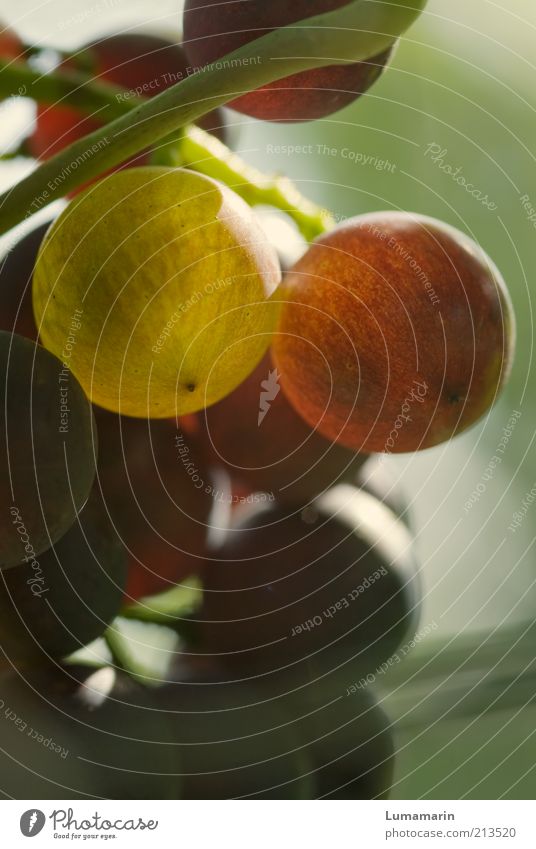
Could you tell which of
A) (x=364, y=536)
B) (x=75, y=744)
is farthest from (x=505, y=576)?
(x=75, y=744)

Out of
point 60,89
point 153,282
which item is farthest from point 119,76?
point 153,282

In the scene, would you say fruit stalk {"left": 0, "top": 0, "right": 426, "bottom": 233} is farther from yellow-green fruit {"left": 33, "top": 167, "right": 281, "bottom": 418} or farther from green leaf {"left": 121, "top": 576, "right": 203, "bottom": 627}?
green leaf {"left": 121, "top": 576, "right": 203, "bottom": 627}

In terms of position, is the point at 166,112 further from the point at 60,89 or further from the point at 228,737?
the point at 228,737

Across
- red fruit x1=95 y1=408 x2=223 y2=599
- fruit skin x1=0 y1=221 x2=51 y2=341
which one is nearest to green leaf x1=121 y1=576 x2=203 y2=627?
red fruit x1=95 y1=408 x2=223 y2=599

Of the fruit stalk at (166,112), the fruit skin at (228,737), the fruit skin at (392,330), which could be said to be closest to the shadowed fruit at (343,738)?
the fruit skin at (228,737)
